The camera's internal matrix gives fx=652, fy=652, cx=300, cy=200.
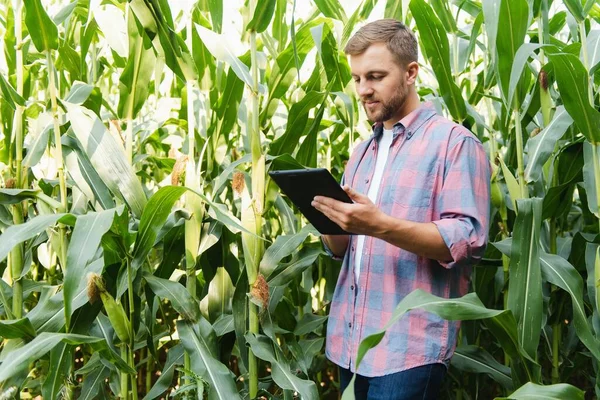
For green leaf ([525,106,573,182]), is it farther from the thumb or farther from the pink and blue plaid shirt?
the thumb

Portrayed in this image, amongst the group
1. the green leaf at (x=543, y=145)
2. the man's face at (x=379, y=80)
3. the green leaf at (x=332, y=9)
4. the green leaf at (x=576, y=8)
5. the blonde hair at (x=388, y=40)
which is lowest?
the green leaf at (x=543, y=145)

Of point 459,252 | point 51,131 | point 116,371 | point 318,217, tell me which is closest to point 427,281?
point 459,252

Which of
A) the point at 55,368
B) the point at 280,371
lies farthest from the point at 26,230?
the point at 280,371

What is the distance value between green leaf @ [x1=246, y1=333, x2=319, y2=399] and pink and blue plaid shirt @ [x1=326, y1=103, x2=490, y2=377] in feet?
0.39

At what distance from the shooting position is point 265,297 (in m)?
1.87

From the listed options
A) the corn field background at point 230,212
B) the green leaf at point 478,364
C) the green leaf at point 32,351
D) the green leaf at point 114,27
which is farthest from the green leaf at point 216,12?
the green leaf at point 478,364

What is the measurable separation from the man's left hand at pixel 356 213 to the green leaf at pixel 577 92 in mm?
614

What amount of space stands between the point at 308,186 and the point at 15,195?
91 cm

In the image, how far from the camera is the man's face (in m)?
1.63

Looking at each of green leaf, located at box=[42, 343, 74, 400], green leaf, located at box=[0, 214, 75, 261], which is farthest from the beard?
green leaf, located at box=[42, 343, 74, 400]

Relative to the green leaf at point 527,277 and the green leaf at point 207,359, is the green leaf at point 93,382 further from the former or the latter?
the green leaf at point 527,277

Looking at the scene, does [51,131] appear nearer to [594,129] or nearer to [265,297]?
[265,297]

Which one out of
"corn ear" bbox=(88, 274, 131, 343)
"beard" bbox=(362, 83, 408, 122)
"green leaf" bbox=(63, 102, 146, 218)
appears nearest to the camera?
"beard" bbox=(362, 83, 408, 122)

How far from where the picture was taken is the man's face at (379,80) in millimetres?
1626
